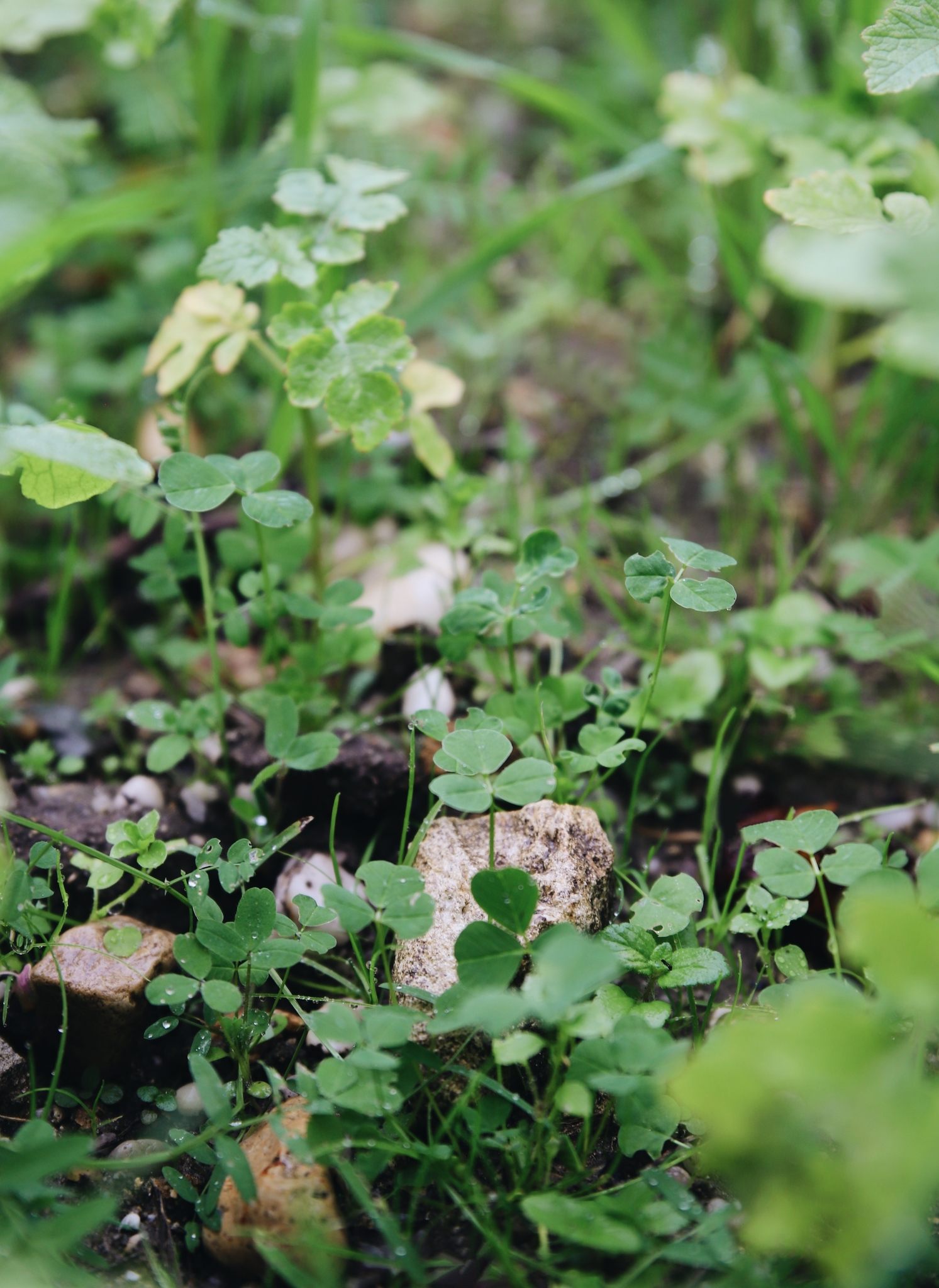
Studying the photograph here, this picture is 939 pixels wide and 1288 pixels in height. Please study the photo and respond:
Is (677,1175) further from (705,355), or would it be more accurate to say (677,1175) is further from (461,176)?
(461,176)

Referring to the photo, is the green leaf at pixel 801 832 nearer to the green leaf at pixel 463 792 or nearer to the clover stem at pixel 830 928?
the clover stem at pixel 830 928

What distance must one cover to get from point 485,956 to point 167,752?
0.59 m

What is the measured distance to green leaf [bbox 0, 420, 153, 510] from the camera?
103cm

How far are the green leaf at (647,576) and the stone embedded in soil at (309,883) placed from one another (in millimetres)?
515

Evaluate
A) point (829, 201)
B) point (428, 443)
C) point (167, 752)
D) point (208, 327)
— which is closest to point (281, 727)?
point (167, 752)

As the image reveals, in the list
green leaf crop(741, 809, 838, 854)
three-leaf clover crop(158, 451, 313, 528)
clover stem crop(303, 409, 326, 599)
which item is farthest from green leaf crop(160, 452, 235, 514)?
green leaf crop(741, 809, 838, 854)

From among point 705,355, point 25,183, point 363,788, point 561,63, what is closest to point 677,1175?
point 363,788

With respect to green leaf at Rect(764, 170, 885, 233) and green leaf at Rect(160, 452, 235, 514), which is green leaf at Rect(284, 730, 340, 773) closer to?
green leaf at Rect(160, 452, 235, 514)

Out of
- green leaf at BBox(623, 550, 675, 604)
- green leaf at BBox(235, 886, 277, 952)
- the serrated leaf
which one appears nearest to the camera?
green leaf at BBox(235, 886, 277, 952)

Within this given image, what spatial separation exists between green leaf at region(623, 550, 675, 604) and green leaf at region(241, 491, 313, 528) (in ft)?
1.35

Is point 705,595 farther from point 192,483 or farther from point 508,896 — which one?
point 192,483

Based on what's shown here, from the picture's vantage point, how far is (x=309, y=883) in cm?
129

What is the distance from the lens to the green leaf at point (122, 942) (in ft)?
3.86

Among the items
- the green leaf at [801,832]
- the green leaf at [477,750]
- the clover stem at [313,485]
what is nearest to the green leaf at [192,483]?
the clover stem at [313,485]
